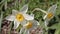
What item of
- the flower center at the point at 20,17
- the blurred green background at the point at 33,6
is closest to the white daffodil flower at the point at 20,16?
the flower center at the point at 20,17

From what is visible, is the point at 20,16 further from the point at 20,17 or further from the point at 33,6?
the point at 33,6

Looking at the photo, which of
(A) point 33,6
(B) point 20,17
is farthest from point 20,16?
(A) point 33,6

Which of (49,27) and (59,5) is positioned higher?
(59,5)

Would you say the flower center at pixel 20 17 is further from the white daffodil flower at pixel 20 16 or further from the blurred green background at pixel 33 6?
the blurred green background at pixel 33 6

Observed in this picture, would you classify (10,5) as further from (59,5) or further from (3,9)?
(59,5)

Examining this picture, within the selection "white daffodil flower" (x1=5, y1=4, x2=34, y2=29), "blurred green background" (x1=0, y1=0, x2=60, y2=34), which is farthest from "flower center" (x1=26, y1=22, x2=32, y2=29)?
"blurred green background" (x1=0, y1=0, x2=60, y2=34)

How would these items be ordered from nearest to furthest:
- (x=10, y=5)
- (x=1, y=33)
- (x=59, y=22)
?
1. (x=59, y=22)
2. (x=1, y=33)
3. (x=10, y=5)

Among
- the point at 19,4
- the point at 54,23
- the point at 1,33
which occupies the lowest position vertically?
the point at 1,33

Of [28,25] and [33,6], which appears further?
[33,6]

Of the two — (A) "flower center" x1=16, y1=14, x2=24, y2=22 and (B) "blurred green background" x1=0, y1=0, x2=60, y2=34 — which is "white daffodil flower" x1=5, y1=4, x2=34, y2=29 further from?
(B) "blurred green background" x1=0, y1=0, x2=60, y2=34

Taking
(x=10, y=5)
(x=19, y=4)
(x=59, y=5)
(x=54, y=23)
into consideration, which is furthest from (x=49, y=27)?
(x=10, y=5)

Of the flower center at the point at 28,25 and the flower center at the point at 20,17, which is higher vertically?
the flower center at the point at 20,17
